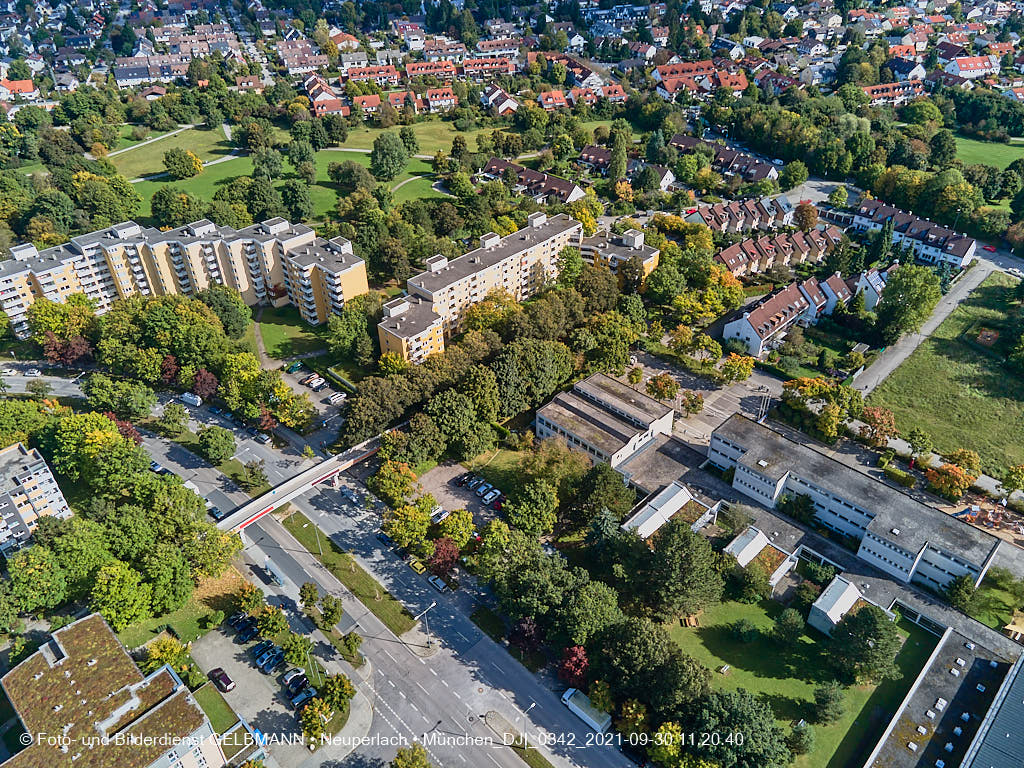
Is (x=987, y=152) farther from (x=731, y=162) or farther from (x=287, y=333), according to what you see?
(x=287, y=333)

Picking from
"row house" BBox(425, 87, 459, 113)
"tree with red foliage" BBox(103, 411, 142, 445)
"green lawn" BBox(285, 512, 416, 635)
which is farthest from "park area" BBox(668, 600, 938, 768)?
"row house" BBox(425, 87, 459, 113)

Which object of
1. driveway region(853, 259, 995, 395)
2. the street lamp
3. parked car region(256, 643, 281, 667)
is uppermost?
driveway region(853, 259, 995, 395)

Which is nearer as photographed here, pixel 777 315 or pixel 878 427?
pixel 878 427

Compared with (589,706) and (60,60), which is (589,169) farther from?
(60,60)

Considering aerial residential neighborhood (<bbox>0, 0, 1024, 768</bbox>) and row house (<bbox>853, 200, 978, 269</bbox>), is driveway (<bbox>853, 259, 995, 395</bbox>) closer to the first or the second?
aerial residential neighborhood (<bbox>0, 0, 1024, 768</bbox>)

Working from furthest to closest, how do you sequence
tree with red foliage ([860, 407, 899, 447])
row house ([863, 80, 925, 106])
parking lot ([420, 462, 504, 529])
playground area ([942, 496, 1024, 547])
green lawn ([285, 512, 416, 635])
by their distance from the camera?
row house ([863, 80, 925, 106]) → tree with red foliage ([860, 407, 899, 447]) → parking lot ([420, 462, 504, 529]) → playground area ([942, 496, 1024, 547]) → green lawn ([285, 512, 416, 635])

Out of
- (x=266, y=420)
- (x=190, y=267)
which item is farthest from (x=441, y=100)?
(x=266, y=420)

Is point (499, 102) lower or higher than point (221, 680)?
higher
